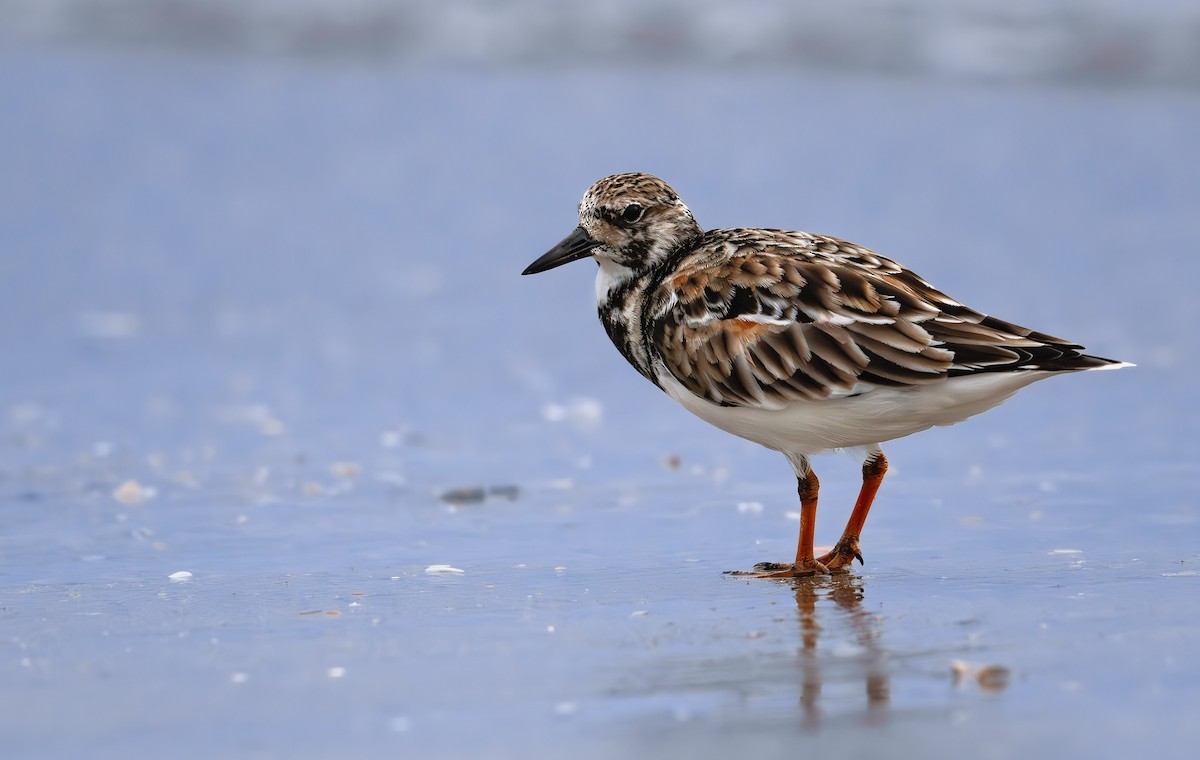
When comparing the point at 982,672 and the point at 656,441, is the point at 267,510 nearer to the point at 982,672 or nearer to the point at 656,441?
the point at 656,441

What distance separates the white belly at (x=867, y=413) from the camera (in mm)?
5449

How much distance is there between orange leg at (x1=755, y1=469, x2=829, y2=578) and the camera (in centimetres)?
578

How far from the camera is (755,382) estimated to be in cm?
574

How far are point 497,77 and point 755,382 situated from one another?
14.5 metres

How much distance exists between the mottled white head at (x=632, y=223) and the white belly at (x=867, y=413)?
640mm

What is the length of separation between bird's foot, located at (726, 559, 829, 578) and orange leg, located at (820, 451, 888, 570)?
0.06 m

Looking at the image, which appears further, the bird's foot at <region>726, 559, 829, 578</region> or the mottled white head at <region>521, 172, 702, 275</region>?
the mottled white head at <region>521, 172, 702, 275</region>

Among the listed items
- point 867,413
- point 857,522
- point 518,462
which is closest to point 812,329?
point 867,413

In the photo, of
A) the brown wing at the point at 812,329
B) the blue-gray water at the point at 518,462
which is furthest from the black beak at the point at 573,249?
the blue-gray water at the point at 518,462

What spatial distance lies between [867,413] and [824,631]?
1.02m

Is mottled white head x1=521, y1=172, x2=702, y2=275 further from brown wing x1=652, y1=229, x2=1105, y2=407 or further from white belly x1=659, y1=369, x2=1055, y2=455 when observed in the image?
white belly x1=659, y1=369, x2=1055, y2=455

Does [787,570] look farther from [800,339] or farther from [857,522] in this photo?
[800,339]

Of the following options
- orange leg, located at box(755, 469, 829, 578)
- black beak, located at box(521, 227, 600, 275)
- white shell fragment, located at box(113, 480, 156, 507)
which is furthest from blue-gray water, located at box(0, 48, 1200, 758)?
black beak, located at box(521, 227, 600, 275)

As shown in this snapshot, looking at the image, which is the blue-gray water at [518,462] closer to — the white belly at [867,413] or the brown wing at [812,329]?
the white belly at [867,413]
